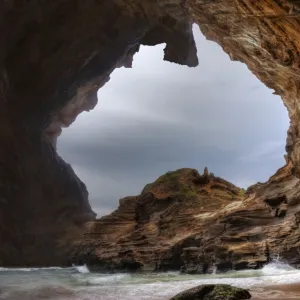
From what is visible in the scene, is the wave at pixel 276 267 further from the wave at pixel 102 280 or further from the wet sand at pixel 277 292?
the wave at pixel 102 280

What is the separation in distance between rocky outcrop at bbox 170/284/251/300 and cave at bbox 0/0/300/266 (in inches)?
927

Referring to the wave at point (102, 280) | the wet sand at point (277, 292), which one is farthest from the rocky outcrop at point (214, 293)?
the wave at point (102, 280)

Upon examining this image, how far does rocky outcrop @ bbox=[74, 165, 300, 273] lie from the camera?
744 inches

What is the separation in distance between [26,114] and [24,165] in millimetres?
4846

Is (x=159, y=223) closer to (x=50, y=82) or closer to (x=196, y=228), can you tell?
(x=196, y=228)

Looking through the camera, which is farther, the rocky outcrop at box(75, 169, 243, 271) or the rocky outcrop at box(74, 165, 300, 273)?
the rocky outcrop at box(75, 169, 243, 271)

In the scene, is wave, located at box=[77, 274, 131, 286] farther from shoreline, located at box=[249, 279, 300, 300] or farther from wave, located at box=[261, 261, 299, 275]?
shoreline, located at box=[249, 279, 300, 300]

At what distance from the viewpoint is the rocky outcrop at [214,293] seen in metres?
8.32

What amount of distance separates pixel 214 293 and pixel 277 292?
6.96 feet

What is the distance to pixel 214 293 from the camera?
8.48m

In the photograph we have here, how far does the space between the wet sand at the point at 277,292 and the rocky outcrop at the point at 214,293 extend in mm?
444

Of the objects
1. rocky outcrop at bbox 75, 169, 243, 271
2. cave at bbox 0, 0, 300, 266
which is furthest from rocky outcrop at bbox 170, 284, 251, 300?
cave at bbox 0, 0, 300, 266

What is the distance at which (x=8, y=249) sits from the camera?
3100cm

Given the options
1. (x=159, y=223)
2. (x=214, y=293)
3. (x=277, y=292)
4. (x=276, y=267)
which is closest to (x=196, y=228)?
(x=159, y=223)
